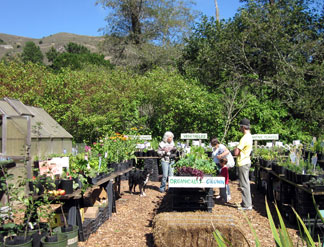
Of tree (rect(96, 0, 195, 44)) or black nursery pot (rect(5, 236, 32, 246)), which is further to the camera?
tree (rect(96, 0, 195, 44))

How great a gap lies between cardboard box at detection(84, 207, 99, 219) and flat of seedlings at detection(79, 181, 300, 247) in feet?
0.79

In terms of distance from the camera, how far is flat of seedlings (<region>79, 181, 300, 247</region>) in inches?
193

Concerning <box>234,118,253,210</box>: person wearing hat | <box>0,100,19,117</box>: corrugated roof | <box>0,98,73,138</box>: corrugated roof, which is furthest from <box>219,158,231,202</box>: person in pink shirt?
<box>0,100,19,117</box>: corrugated roof

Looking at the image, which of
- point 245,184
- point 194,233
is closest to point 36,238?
point 194,233

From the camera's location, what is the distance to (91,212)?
5.50 metres

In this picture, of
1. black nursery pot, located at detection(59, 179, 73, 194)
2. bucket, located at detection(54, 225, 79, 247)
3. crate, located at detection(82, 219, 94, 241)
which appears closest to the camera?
bucket, located at detection(54, 225, 79, 247)

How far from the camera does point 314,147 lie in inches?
318

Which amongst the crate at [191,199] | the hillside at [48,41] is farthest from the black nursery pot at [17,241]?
the hillside at [48,41]

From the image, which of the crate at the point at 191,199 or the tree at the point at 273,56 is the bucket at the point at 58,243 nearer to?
the crate at the point at 191,199

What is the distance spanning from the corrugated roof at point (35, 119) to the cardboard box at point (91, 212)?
5.81 ft

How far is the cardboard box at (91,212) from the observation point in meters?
5.45

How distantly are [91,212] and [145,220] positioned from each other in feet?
3.61

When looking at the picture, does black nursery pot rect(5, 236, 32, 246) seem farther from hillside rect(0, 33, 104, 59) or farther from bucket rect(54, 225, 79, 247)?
hillside rect(0, 33, 104, 59)

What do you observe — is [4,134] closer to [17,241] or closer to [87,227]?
[87,227]
